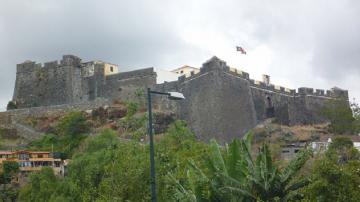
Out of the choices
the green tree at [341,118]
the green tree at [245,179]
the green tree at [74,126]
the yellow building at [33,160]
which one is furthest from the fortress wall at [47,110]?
the green tree at [245,179]

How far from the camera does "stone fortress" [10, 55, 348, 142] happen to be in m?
58.2

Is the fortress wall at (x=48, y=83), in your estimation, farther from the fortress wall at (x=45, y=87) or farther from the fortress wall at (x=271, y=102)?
the fortress wall at (x=271, y=102)

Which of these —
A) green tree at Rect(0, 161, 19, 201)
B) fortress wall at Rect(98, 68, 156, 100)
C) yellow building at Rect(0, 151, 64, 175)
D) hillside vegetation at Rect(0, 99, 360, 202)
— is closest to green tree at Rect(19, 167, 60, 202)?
hillside vegetation at Rect(0, 99, 360, 202)

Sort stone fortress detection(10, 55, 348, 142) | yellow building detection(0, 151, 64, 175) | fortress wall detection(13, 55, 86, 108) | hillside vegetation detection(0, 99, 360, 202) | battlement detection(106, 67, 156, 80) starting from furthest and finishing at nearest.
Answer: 1. fortress wall detection(13, 55, 86, 108)
2. battlement detection(106, 67, 156, 80)
3. yellow building detection(0, 151, 64, 175)
4. stone fortress detection(10, 55, 348, 142)
5. hillside vegetation detection(0, 99, 360, 202)

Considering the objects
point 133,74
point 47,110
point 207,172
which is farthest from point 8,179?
point 207,172

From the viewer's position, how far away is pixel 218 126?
57.2m

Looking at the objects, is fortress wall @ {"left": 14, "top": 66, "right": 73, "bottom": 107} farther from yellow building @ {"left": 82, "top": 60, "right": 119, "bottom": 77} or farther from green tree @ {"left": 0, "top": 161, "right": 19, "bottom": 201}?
green tree @ {"left": 0, "top": 161, "right": 19, "bottom": 201}

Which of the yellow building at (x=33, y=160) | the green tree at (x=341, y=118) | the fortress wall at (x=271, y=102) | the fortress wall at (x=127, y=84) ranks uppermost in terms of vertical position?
the fortress wall at (x=127, y=84)

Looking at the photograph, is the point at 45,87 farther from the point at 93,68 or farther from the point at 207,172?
the point at 207,172

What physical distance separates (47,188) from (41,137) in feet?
65.7

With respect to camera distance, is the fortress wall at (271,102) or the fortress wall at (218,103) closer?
the fortress wall at (218,103)

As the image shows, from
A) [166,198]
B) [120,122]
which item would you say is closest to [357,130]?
[120,122]

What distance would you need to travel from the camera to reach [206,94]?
58.8 metres

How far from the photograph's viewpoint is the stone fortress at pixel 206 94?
2291 inches
